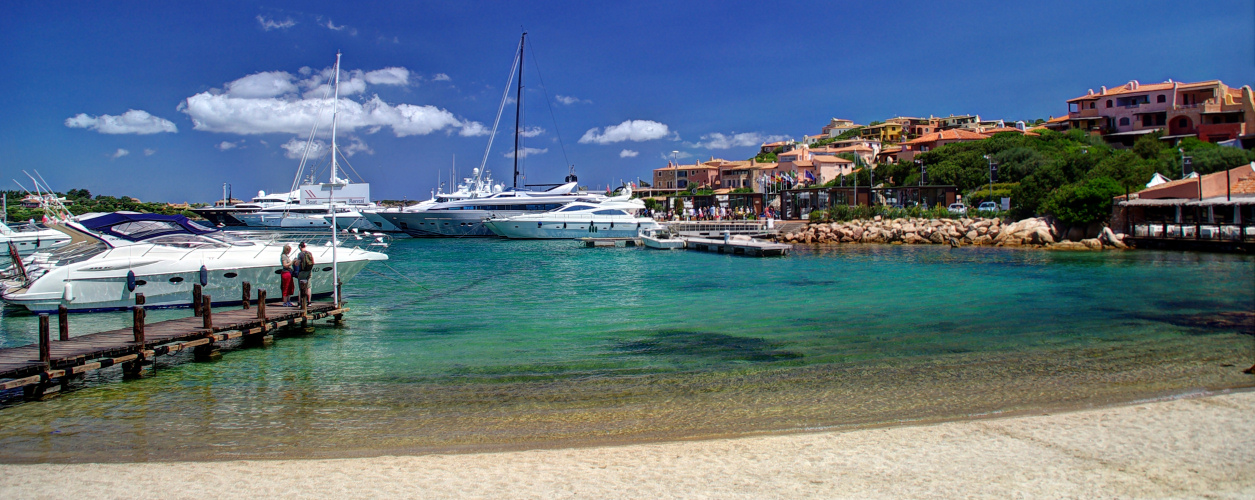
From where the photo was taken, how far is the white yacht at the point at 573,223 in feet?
178

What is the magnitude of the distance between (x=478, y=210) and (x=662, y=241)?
2046 cm

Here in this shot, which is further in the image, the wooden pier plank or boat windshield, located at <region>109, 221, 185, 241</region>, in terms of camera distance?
boat windshield, located at <region>109, 221, 185, 241</region>

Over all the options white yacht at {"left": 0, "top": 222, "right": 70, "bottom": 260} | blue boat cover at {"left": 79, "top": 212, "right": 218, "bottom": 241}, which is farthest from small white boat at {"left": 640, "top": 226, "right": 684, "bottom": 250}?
white yacht at {"left": 0, "top": 222, "right": 70, "bottom": 260}

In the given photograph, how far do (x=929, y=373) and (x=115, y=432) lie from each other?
10.6 m

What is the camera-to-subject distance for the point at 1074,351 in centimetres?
1156

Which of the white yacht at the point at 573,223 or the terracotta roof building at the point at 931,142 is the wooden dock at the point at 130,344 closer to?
the white yacht at the point at 573,223

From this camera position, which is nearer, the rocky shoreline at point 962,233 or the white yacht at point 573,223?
the rocky shoreline at point 962,233

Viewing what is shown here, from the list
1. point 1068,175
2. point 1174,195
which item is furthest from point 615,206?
point 1174,195

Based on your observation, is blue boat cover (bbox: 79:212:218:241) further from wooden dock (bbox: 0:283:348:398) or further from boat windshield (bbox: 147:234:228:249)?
wooden dock (bbox: 0:283:348:398)

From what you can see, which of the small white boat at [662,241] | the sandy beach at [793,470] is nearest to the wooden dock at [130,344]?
the sandy beach at [793,470]

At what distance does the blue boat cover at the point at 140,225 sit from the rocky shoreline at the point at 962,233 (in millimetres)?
36761

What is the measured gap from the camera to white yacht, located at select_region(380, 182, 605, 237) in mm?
56875

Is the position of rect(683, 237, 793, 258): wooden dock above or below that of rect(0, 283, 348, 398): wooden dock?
above

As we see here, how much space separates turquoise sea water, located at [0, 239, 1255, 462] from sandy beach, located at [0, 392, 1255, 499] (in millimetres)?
521
